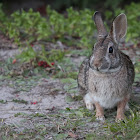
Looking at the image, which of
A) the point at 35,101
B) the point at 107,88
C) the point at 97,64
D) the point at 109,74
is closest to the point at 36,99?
the point at 35,101

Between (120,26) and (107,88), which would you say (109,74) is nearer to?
(107,88)

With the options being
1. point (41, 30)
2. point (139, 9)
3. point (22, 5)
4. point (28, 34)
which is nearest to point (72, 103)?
point (41, 30)

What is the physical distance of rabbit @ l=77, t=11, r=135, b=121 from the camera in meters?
4.95

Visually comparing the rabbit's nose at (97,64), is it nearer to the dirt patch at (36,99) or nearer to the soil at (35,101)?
the soil at (35,101)

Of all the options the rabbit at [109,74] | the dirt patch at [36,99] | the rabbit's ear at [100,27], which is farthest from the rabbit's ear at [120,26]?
the dirt patch at [36,99]

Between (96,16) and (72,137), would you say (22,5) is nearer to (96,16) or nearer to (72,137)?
(96,16)

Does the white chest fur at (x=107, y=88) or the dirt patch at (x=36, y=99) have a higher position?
the white chest fur at (x=107, y=88)

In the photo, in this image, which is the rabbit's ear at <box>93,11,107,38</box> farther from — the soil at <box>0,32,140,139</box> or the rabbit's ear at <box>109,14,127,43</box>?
the soil at <box>0,32,140,139</box>

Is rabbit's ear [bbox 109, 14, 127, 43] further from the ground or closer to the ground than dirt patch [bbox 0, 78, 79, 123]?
further from the ground

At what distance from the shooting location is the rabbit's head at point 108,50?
16.0ft

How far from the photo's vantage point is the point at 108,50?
502 centimetres

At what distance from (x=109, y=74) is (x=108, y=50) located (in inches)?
14.6

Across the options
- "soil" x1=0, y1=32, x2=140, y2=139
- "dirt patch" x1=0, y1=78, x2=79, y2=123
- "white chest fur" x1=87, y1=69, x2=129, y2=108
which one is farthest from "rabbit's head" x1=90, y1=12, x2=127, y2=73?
"dirt patch" x1=0, y1=78, x2=79, y2=123

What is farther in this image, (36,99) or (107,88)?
(36,99)
